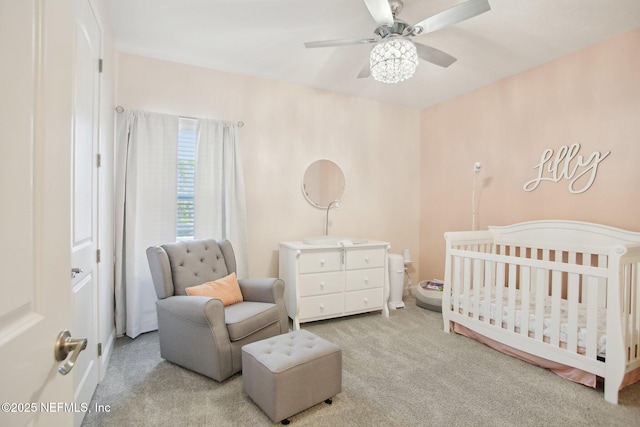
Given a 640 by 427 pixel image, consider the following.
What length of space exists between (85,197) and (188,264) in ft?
3.14

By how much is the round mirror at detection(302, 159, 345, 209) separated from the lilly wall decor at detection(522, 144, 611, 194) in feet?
6.74

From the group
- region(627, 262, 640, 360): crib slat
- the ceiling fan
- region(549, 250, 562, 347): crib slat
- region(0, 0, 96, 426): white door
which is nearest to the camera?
region(0, 0, 96, 426): white door

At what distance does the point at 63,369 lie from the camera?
2.11 feet

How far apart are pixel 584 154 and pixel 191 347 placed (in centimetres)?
359

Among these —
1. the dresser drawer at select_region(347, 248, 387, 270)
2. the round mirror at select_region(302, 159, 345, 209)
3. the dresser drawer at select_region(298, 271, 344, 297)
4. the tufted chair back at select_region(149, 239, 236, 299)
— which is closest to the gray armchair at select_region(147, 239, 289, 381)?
the tufted chair back at select_region(149, 239, 236, 299)

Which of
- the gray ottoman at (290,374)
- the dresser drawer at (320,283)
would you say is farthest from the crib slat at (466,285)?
the gray ottoman at (290,374)

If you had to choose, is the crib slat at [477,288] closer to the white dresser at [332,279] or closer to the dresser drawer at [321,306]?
the white dresser at [332,279]

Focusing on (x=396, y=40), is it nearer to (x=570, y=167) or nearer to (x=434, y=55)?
(x=434, y=55)


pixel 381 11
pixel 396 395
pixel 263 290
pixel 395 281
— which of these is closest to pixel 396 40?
pixel 381 11

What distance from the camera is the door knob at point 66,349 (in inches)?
25.3

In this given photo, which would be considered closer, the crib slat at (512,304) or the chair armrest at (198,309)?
the chair armrest at (198,309)

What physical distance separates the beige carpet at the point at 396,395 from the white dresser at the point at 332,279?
621 mm

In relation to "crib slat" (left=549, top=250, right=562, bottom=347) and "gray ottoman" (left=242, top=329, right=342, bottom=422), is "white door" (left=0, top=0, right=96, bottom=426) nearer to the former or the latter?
"gray ottoman" (left=242, top=329, right=342, bottom=422)

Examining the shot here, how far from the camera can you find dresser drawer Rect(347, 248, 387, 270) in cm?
324
